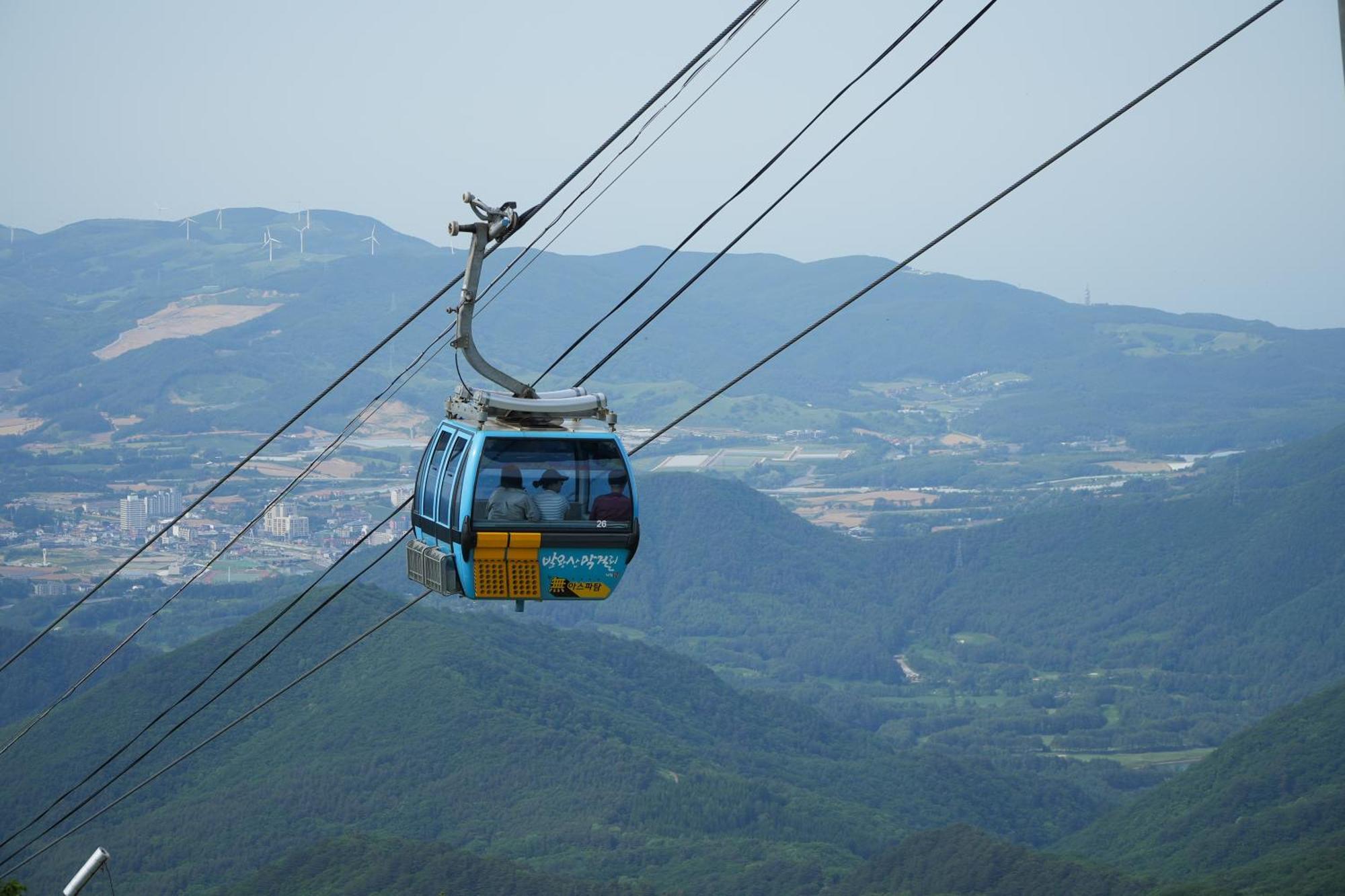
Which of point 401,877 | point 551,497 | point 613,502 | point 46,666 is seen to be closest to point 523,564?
point 551,497

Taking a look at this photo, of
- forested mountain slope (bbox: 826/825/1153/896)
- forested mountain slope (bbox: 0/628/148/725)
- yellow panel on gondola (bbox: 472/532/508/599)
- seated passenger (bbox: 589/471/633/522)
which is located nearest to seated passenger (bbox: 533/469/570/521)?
seated passenger (bbox: 589/471/633/522)

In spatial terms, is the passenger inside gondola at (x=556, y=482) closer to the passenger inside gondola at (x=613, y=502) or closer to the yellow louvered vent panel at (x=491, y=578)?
the passenger inside gondola at (x=613, y=502)

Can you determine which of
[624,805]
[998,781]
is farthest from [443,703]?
[998,781]

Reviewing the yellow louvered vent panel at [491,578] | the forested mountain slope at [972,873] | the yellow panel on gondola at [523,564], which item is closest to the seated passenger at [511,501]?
the yellow panel on gondola at [523,564]

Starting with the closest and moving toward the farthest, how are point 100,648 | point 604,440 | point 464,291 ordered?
point 464,291
point 604,440
point 100,648

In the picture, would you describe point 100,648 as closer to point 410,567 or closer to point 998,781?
point 998,781

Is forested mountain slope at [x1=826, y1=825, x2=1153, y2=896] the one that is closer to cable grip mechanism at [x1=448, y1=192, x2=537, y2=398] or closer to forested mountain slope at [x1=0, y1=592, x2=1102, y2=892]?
forested mountain slope at [x1=0, y1=592, x2=1102, y2=892]
